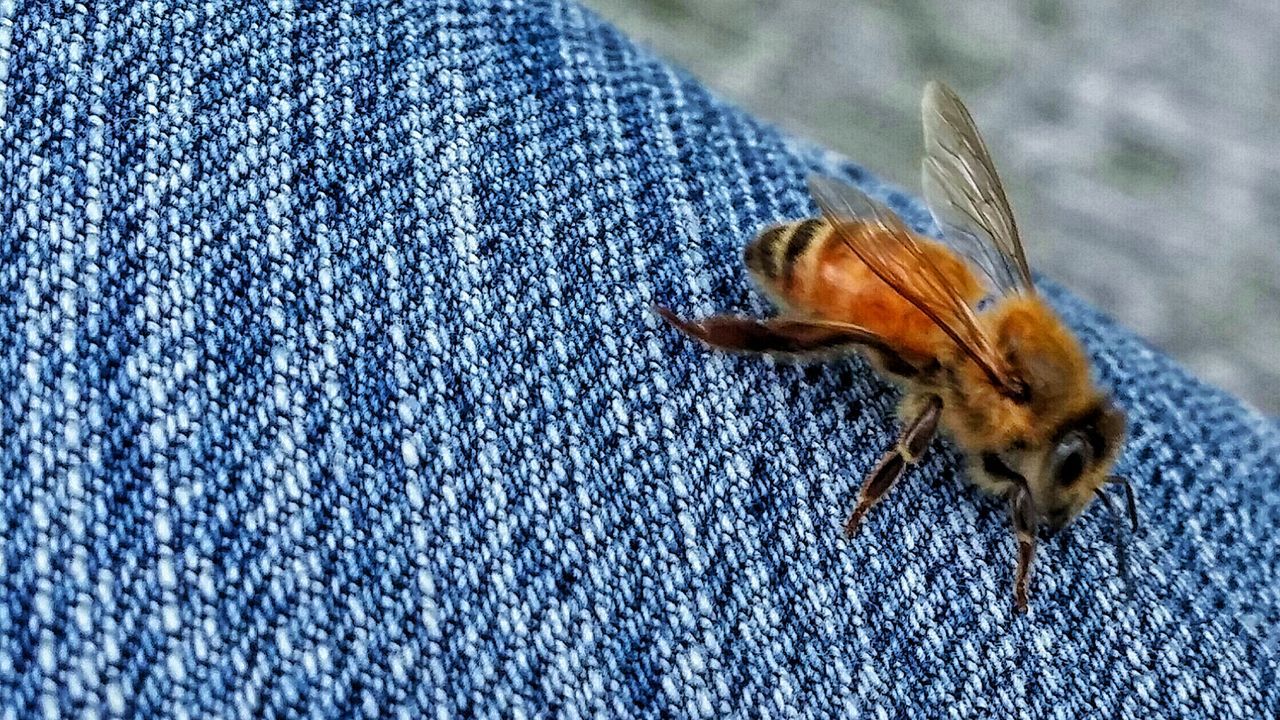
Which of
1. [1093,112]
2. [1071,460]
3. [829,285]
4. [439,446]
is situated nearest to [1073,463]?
[1071,460]

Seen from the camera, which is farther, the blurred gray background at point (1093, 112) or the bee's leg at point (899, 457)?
the blurred gray background at point (1093, 112)

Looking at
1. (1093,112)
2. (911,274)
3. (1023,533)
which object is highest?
(911,274)

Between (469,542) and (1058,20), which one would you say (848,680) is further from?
(1058,20)

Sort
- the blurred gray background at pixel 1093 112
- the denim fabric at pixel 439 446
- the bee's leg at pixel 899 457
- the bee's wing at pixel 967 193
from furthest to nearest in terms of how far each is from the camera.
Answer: the blurred gray background at pixel 1093 112
the bee's wing at pixel 967 193
the bee's leg at pixel 899 457
the denim fabric at pixel 439 446

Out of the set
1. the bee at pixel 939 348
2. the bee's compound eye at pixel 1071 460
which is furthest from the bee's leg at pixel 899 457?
the bee's compound eye at pixel 1071 460

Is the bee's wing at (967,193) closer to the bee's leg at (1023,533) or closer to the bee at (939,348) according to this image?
the bee at (939,348)

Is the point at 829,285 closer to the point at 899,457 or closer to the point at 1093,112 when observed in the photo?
the point at 899,457

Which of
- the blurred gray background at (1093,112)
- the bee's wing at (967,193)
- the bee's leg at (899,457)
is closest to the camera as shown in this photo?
the bee's leg at (899,457)
